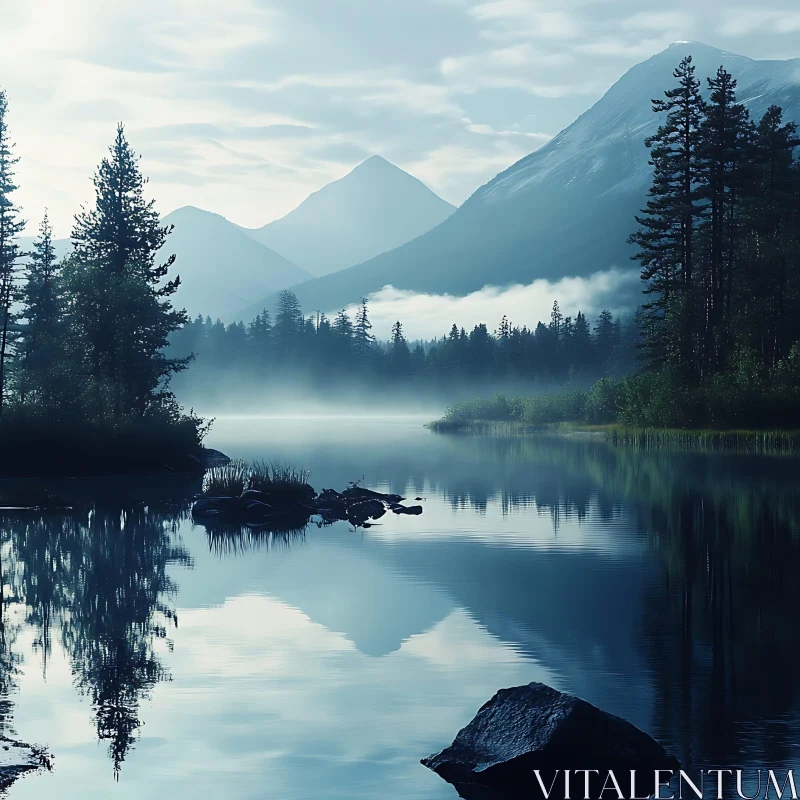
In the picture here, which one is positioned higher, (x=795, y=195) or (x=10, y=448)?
(x=795, y=195)

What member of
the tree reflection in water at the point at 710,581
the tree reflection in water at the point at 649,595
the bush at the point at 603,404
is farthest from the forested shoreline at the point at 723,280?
the tree reflection in water at the point at 649,595

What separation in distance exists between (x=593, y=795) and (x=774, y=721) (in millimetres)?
3078

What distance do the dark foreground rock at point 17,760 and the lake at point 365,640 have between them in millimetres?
171

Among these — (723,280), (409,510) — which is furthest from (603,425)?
(409,510)

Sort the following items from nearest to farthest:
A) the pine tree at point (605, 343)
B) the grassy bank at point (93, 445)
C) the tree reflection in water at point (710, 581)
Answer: the tree reflection in water at point (710, 581) < the grassy bank at point (93, 445) < the pine tree at point (605, 343)

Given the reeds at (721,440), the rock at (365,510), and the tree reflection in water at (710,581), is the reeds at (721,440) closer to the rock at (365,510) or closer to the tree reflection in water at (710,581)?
the tree reflection in water at (710,581)

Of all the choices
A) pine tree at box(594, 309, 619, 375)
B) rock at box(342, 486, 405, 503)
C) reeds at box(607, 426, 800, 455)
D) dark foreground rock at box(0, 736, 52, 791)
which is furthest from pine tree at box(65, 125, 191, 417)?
pine tree at box(594, 309, 619, 375)

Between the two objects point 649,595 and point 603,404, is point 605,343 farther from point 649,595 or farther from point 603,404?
point 649,595

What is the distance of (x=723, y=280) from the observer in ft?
254

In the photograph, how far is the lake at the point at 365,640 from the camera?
11.2m

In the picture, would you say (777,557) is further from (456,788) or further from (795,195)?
(795,195)

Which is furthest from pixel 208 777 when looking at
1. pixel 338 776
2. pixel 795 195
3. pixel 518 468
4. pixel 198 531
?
pixel 795 195

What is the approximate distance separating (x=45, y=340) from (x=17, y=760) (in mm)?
52152

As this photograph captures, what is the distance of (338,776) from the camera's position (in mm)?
10664
